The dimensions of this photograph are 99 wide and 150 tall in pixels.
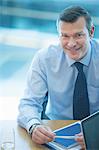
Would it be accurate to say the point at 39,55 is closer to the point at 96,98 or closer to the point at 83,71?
the point at 83,71

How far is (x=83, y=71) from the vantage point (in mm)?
2025

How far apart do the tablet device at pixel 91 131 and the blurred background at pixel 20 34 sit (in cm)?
187

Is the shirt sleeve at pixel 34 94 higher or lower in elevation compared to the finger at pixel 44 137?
higher

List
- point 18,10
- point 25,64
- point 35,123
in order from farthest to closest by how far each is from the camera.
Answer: point 25,64, point 18,10, point 35,123

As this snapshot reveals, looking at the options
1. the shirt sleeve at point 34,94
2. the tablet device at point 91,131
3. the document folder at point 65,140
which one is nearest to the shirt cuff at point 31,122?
the shirt sleeve at point 34,94

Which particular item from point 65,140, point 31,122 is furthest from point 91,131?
point 31,122

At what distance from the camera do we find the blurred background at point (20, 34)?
328cm

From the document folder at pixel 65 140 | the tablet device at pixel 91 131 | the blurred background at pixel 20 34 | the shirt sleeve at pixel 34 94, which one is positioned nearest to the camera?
the tablet device at pixel 91 131

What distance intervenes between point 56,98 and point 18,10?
159 centimetres

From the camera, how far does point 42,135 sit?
1.58 m

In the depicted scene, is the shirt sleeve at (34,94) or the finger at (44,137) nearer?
the finger at (44,137)

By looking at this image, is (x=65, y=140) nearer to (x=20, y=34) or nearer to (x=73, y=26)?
(x=73, y=26)

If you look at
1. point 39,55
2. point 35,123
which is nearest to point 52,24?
point 39,55

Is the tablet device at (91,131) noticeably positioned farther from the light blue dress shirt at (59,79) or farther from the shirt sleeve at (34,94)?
the light blue dress shirt at (59,79)
